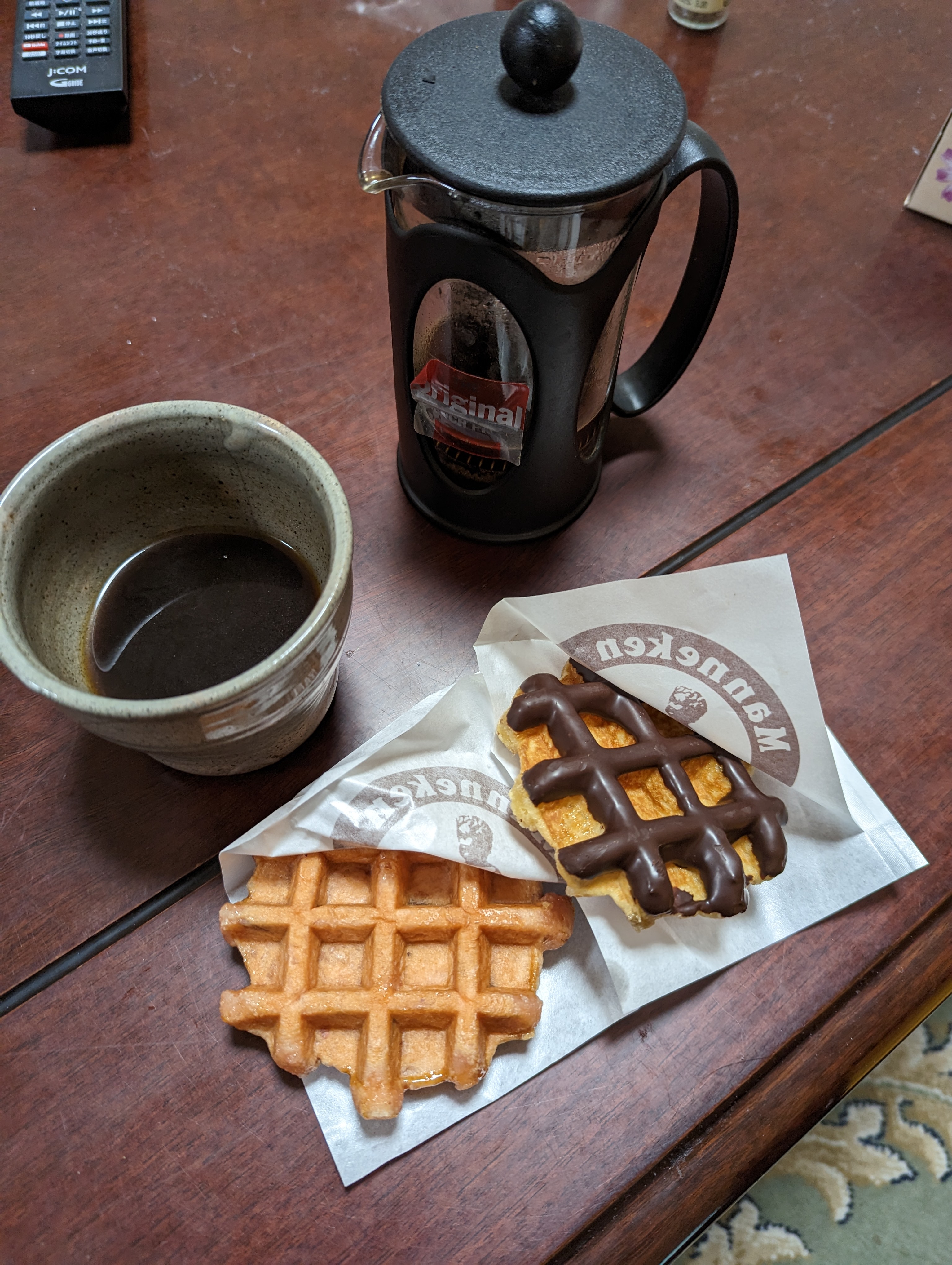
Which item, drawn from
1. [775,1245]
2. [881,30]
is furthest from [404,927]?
[881,30]

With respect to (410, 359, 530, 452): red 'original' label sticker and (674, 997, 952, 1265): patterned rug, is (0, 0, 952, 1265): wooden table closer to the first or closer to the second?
(410, 359, 530, 452): red 'original' label sticker

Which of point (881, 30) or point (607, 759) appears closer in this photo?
point (607, 759)

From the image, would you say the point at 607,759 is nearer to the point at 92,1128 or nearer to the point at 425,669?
the point at 425,669

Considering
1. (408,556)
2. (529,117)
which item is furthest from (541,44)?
(408,556)

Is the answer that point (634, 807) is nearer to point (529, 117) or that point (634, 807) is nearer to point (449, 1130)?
point (449, 1130)

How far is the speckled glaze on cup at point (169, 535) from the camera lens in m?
0.46

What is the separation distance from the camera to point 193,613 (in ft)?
2.01

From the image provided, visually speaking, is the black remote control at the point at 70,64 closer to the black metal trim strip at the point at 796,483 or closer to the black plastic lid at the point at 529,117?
the black plastic lid at the point at 529,117

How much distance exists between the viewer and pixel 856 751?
66 centimetres

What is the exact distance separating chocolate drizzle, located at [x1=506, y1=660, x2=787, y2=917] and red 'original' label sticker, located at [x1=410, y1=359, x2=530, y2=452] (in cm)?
18

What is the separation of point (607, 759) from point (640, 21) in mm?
1015

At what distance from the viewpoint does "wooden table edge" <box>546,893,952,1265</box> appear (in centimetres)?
51

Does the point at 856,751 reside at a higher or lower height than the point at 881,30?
lower

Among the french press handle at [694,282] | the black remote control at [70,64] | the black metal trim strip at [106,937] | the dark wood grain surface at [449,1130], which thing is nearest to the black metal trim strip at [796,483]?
the french press handle at [694,282]
